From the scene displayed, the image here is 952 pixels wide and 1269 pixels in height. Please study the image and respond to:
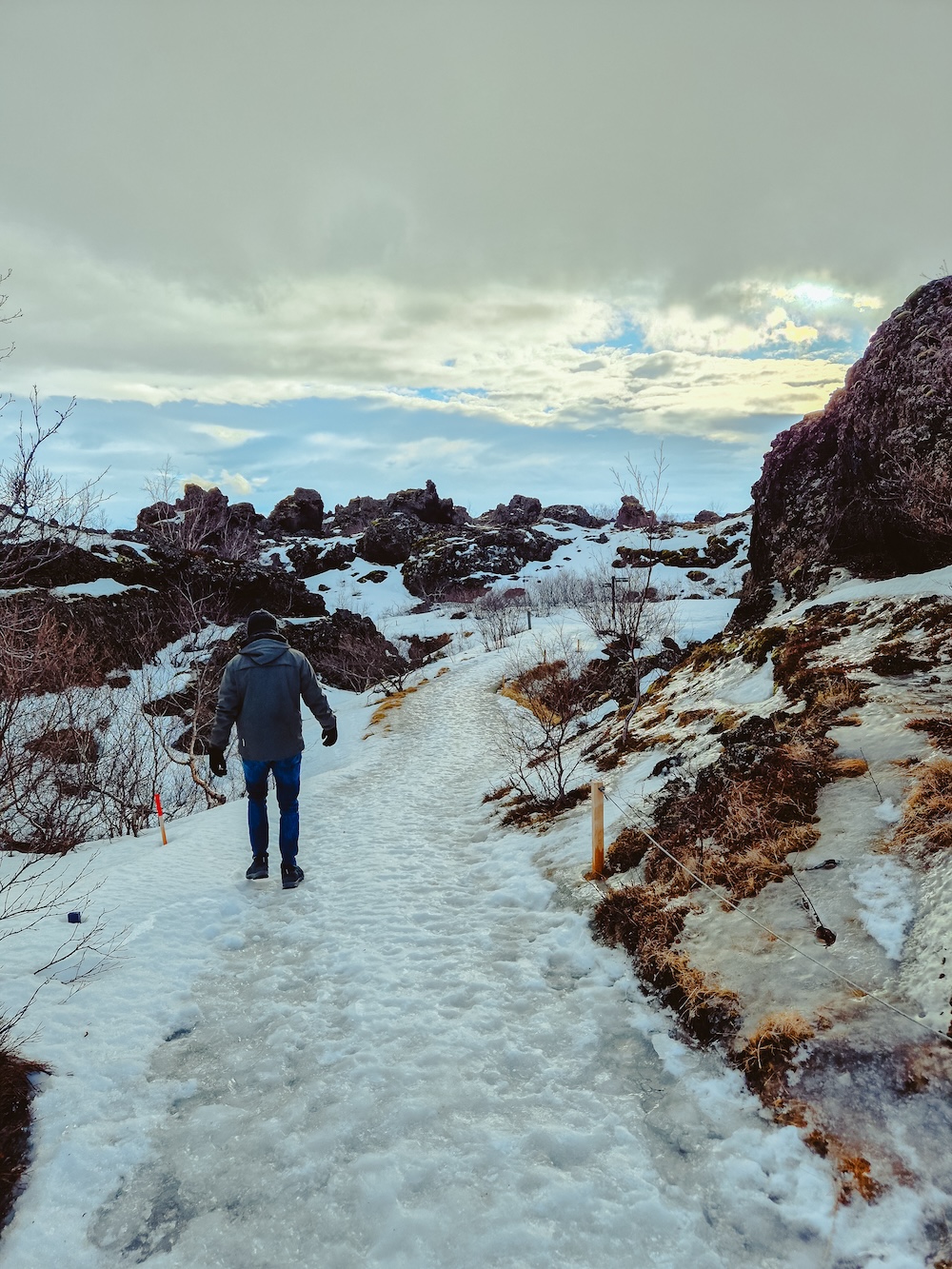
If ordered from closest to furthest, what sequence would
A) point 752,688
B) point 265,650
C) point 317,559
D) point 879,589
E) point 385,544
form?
point 265,650, point 752,688, point 879,589, point 317,559, point 385,544

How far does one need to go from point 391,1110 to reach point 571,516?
120014 mm

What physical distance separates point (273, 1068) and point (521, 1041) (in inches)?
60.9

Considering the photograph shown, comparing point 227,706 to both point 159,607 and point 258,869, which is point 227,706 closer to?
point 258,869

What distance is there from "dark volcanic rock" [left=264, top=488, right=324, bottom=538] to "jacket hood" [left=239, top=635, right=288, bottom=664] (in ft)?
283

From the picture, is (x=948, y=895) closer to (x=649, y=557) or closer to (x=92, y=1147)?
(x=92, y=1147)

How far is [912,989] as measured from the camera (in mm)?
3125

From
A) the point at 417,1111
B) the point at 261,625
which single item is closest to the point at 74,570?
the point at 261,625

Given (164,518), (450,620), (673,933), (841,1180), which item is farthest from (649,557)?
(164,518)

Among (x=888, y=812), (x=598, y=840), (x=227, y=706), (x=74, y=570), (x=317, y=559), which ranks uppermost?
(x=317, y=559)

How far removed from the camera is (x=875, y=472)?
34.7 ft

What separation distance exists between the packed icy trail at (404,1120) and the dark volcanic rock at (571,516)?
112924 mm

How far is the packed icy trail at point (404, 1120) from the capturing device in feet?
7.98

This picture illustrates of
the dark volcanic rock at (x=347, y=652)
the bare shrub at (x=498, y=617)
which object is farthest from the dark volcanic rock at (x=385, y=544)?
the dark volcanic rock at (x=347, y=652)

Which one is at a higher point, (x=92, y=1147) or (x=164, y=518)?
(x=164, y=518)
